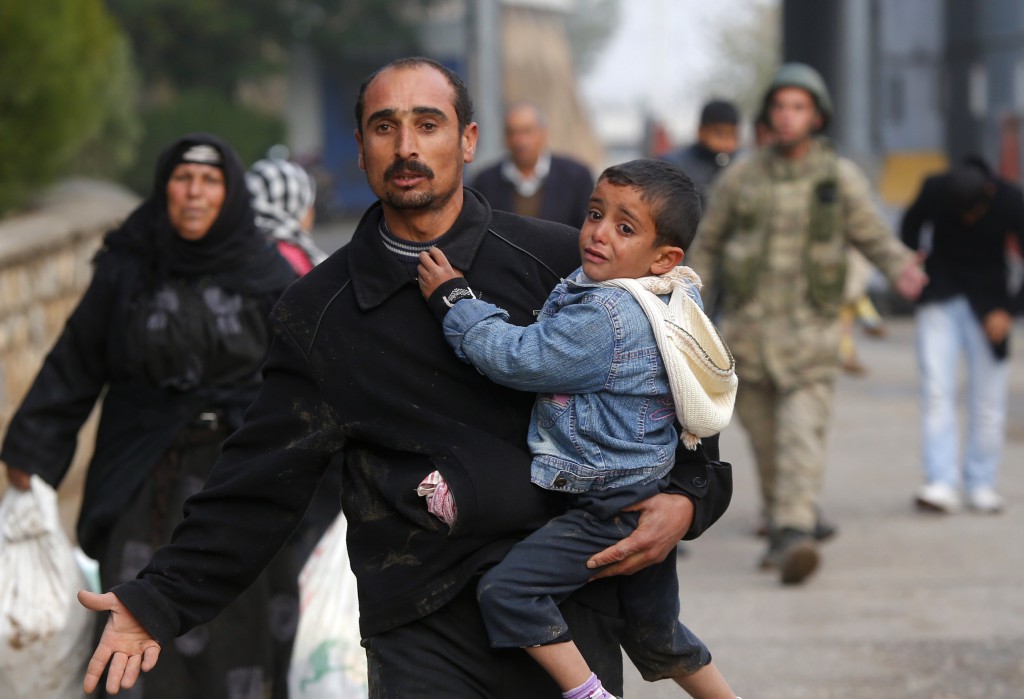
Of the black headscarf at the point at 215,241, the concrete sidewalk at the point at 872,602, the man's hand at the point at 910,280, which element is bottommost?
the concrete sidewalk at the point at 872,602

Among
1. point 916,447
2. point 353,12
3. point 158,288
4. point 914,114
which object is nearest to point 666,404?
point 158,288

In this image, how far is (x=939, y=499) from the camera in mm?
9008

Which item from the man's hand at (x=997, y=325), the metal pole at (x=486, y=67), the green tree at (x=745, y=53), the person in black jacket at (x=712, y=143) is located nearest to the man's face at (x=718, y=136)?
the person in black jacket at (x=712, y=143)

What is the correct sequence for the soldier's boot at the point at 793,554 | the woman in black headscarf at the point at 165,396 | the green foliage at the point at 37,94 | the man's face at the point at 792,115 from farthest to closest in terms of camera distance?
1. the green foliage at the point at 37,94
2. the man's face at the point at 792,115
3. the soldier's boot at the point at 793,554
4. the woman in black headscarf at the point at 165,396

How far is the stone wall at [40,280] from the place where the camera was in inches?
367

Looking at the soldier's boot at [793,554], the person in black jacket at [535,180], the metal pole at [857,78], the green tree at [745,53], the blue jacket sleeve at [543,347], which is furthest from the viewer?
the green tree at [745,53]

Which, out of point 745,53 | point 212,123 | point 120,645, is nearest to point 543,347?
point 120,645

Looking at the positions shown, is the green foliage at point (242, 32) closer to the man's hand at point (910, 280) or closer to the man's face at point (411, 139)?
the man's hand at point (910, 280)

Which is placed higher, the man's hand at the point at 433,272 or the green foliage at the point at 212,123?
the man's hand at the point at 433,272

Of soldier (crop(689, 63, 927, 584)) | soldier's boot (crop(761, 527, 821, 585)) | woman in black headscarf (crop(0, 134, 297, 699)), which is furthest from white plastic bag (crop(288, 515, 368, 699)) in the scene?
soldier (crop(689, 63, 927, 584))

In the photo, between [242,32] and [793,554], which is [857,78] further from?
[242,32]

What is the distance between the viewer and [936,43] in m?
22.7

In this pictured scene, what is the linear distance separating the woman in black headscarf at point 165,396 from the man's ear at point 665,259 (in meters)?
2.20

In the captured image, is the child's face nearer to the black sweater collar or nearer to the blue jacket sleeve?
the blue jacket sleeve
